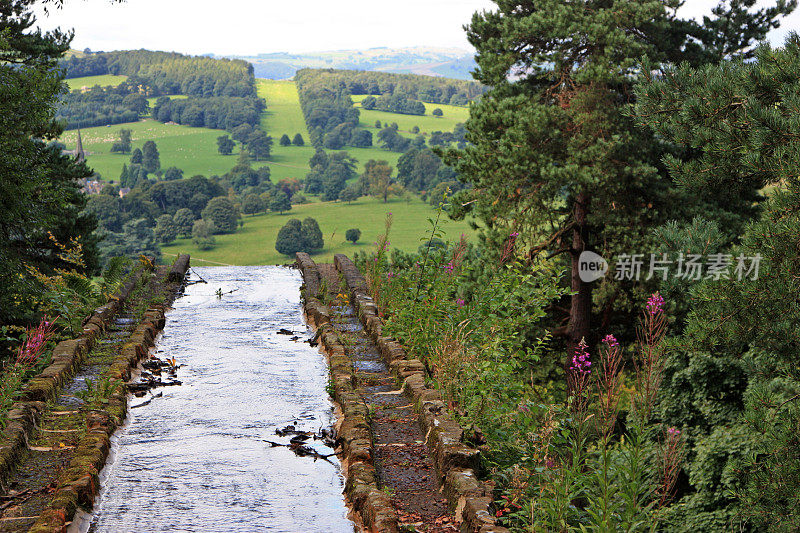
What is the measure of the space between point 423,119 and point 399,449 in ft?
399

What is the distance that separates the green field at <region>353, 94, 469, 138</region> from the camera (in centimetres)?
11738

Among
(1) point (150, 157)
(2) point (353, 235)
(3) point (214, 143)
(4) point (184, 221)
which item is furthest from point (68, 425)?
(3) point (214, 143)

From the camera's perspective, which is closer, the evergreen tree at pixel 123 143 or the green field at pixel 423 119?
the evergreen tree at pixel 123 143

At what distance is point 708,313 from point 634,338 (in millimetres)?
11586

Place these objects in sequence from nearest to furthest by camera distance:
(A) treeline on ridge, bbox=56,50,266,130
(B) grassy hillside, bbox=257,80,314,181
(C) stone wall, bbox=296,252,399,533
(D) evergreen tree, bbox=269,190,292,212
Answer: (C) stone wall, bbox=296,252,399,533 → (D) evergreen tree, bbox=269,190,292,212 → (B) grassy hillside, bbox=257,80,314,181 → (A) treeline on ridge, bbox=56,50,266,130

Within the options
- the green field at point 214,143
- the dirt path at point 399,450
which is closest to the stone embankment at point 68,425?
the dirt path at point 399,450

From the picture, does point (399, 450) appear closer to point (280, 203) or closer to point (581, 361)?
point (581, 361)

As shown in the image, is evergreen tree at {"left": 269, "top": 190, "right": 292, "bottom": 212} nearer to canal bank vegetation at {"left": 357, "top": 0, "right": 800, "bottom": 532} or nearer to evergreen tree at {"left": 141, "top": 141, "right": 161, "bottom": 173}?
evergreen tree at {"left": 141, "top": 141, "right": 161, "bottom": 173}

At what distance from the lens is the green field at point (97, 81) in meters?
136

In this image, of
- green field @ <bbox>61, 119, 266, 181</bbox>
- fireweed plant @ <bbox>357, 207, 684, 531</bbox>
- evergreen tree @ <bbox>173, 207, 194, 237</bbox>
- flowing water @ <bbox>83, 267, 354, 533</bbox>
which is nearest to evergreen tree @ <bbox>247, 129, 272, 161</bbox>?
green field @ <bbox>61, 119, 266, 181</bbox>

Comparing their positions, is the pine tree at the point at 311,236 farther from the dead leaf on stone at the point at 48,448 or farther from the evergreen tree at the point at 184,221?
the dead leaf on stone at the point at 48,448

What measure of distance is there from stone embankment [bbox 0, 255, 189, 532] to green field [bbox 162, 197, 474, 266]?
54.4 m

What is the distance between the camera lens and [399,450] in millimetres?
5148

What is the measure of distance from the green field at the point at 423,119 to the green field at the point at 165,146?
80.2ft
